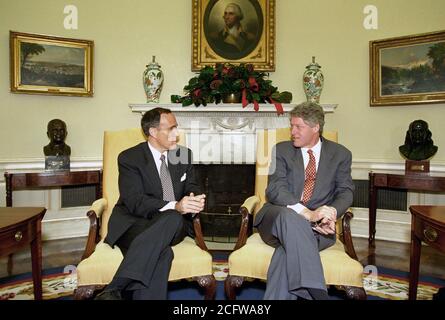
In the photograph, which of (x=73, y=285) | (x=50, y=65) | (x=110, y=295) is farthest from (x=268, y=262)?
(x=50, y=65)

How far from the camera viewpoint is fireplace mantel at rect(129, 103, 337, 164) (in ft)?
15.0

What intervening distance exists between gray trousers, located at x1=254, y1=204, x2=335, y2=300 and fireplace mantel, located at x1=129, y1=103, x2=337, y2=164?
2431 mm

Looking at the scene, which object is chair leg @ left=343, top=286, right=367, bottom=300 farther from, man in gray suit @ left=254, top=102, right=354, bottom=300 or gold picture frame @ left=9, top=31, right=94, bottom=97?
gold picture frame @ left=9, top=31, right=94, bottom=97

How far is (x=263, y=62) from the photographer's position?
4.75m

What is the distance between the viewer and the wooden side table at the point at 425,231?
1.97 m

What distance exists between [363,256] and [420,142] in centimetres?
142

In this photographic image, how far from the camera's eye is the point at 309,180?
101 inches

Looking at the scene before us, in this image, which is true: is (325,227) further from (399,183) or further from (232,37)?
(232,37)

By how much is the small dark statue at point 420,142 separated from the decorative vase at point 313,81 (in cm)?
114

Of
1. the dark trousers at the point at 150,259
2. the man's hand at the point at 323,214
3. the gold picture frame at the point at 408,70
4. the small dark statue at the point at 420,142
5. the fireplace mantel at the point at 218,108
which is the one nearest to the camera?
the dark trousers at the point at 150,259

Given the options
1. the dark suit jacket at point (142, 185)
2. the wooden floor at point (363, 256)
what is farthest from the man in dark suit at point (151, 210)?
the wooden floor at point (363, 256)

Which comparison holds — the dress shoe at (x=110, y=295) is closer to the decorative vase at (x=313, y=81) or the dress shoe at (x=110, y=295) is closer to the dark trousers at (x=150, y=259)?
the dark trousers at (x=150, y=259)

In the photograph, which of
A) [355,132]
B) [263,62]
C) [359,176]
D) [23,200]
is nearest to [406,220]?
[359,176]

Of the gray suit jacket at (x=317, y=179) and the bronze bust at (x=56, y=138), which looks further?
the bronze bust at (x=56, y=138)
